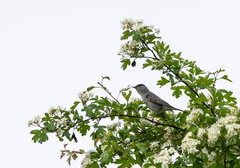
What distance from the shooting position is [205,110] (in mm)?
4266

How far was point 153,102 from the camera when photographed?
20.5ft

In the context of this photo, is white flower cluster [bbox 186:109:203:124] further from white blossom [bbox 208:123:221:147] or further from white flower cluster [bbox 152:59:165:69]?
white flower cluster [bbox 152:59:165:69]

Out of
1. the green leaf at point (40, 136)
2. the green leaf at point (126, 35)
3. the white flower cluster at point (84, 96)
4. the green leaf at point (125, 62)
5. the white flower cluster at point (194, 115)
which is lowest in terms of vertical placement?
the white flower cluster at point (194, 115)

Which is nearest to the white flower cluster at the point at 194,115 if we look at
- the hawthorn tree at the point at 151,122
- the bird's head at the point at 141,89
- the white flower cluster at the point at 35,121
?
the hawthorn tree at the point at 151,122

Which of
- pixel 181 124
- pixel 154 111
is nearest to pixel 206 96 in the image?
pixel 181 124

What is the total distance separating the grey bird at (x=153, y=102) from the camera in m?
5.85

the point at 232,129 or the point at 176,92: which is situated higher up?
the point at 176,92

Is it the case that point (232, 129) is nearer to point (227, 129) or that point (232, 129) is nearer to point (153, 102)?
point (227, 129)

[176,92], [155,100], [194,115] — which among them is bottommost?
[194,115]

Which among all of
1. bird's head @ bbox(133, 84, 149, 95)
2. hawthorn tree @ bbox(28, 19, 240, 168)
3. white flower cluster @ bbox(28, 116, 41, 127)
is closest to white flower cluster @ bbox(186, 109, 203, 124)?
hawthorn tree @ bbox(28, 19, 240, 168)

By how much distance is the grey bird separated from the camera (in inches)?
230

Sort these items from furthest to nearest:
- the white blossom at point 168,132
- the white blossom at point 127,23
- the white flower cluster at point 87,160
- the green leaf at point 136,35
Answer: the white blossom at point 127,23
the green leaf at point 136,35
the white blossom at point 168,132
the white flower cluster at point 87,160

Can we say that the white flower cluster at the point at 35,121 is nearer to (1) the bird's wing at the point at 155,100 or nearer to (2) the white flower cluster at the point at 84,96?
(2) the white flower cluster at the point at 84,96

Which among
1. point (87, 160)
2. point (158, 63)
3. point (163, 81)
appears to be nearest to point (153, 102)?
point (163, 81)
